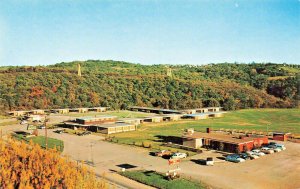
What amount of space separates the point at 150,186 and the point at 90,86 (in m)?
125

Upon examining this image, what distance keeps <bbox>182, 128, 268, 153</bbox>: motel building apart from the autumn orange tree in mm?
40229

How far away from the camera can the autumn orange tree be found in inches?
1077

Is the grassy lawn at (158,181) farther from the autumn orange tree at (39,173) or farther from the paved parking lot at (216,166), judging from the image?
the autumn orange tree at (39,173)

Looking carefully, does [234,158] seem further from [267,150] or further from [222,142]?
[267,150]

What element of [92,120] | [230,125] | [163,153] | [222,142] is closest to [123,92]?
[92,120]

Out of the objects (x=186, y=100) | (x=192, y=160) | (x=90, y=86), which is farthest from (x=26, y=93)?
(x=192, y=160)

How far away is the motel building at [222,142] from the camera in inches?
2619

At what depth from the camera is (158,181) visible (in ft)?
157

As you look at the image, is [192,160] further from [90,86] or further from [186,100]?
[90,86]

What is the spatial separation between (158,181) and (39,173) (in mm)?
20414

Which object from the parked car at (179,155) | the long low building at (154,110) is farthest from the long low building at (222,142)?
the long low building at (154,110)

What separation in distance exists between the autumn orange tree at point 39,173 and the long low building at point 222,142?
132ft

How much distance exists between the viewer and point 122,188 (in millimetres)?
45312

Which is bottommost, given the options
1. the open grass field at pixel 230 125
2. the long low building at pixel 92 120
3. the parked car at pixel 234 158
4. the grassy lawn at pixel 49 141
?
the parked car at pixel 234 158
